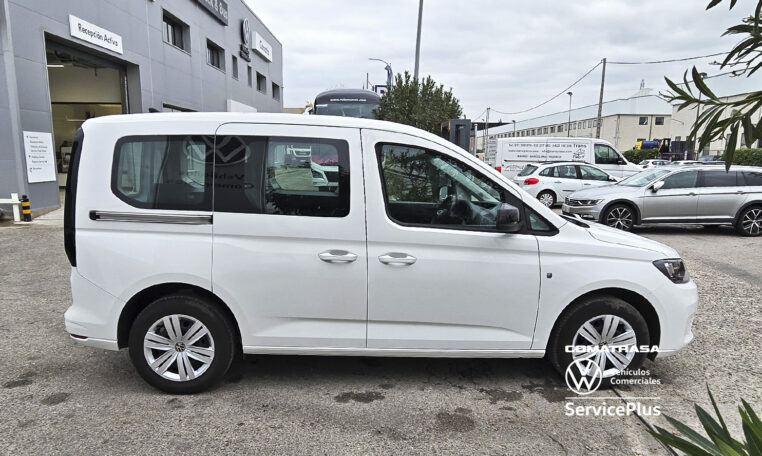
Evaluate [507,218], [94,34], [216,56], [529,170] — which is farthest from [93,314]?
[216,56]

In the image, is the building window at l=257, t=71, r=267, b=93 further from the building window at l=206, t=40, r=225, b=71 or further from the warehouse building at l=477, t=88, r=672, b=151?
the warehouse building at l=477, t=88, r=672, b=151

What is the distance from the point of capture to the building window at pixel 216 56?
2421 centimetres

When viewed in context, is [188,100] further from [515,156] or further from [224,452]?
[224,452]

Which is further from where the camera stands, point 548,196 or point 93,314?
point 548,196

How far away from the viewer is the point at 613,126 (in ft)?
239

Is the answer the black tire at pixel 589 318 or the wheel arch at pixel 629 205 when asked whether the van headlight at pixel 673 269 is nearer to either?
the black tire at pixel 589 318

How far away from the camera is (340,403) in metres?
3.30

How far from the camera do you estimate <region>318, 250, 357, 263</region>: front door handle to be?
10.6 feet

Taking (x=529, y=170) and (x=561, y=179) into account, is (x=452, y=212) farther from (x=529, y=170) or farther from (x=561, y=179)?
(x=529, y=170)

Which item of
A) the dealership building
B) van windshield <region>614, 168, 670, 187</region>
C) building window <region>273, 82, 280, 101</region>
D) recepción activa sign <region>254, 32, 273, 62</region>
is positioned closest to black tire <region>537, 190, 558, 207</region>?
van windshield <region>614, 168, 670, 187</region>

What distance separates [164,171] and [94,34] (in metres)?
13.2

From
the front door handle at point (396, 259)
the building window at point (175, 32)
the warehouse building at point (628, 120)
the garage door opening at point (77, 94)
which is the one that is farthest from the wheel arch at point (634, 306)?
the warehouse building at point (628, 120)

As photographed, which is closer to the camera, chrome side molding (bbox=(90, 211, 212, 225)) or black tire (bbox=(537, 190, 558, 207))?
chrome side molding (bbox=(90, 211, 212, 225))

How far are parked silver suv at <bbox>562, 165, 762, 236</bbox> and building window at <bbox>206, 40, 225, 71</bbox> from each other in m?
21.2
